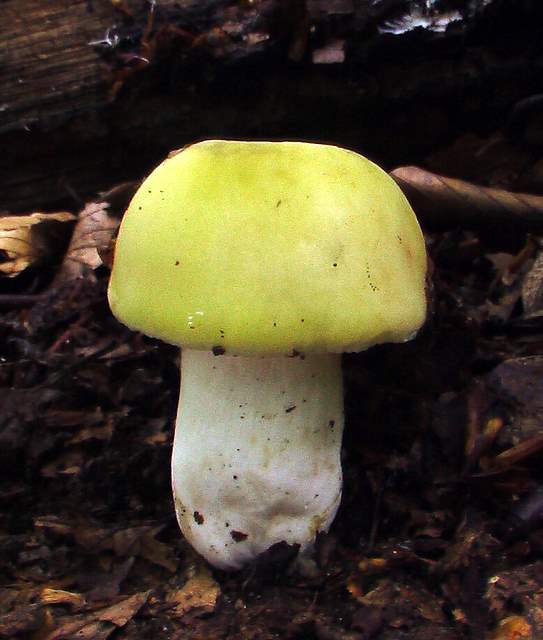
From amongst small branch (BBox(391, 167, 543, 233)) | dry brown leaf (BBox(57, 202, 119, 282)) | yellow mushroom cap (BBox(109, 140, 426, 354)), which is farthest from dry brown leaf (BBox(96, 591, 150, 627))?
small branch (BBox(391, 167, 543, 233))

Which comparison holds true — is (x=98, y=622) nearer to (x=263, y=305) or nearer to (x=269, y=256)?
(x=263, y=305)

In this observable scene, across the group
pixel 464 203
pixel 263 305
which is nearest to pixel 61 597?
pixel 263 305

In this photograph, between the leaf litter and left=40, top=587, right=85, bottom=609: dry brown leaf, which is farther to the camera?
left=40, top=587, right=85, bottom=609: dry brown leaf

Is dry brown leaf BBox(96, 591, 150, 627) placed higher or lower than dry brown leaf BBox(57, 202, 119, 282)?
lower

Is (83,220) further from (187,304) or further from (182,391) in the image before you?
(187,304)

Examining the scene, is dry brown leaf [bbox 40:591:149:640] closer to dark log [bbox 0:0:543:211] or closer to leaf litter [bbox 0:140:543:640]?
leaf litter [bbox 0:140:543:640]

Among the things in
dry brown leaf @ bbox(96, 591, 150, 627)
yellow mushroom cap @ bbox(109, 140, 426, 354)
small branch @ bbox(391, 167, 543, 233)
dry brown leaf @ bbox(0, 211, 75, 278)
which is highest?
yellow mushroom cap @ bbox(109, 140, 426, 354)

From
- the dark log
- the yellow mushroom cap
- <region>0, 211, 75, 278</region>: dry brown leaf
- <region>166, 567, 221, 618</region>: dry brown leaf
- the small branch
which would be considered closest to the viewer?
the yellow mushroom cap
